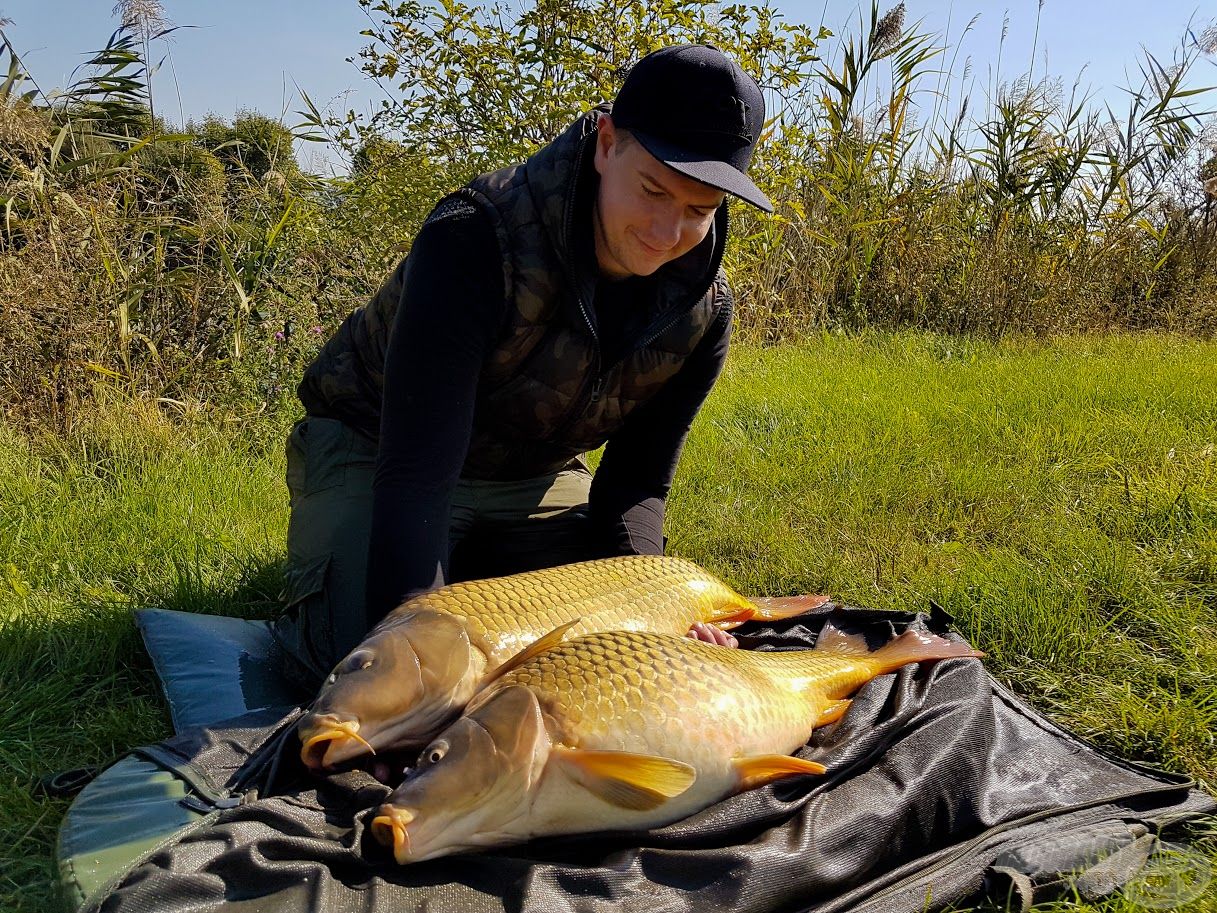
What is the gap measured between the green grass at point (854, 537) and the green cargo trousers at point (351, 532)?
1.24ft

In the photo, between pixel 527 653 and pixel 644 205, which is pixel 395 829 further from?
pixel 644 205

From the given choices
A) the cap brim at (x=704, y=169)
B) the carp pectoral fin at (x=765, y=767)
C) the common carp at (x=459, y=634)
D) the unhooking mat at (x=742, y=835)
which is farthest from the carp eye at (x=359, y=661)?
the cap brim at (x=704, y=169)

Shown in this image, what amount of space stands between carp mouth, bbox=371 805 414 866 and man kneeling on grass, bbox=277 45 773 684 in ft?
1.91

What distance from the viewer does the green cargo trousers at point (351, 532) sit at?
234 cm

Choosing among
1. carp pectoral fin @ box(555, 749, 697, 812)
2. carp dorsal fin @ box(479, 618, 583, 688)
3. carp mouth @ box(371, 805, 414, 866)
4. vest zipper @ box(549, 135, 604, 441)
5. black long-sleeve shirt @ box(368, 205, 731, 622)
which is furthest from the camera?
vest zipper @ box(549, 135, 604, 441)

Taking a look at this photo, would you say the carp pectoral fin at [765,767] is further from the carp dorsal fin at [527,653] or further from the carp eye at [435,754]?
the carp eye at [435,754]

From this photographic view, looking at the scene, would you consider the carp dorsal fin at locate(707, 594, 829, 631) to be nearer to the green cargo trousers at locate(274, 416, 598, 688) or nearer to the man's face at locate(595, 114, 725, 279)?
the green cargo trousers at locate(274, 416, 598, 688)

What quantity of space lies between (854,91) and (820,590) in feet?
13.4

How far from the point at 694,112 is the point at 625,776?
46.6 inches

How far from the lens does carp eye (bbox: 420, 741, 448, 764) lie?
1.44 meters

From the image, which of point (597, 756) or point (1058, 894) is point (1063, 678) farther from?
point (597, 756)

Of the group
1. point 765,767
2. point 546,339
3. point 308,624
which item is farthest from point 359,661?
point 546,339

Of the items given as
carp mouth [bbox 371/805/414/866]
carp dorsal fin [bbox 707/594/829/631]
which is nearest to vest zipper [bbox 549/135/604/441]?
carp dorsal fin [bbox 707/594/829/631]

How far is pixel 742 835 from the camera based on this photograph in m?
1.60
